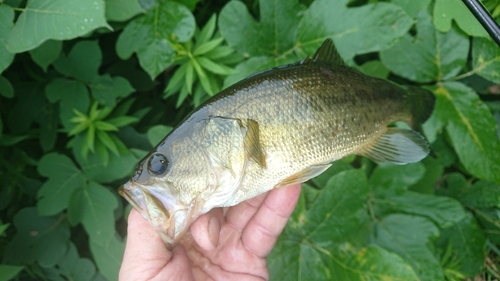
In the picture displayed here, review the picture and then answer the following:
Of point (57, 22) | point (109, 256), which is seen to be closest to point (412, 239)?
point (109, 256)

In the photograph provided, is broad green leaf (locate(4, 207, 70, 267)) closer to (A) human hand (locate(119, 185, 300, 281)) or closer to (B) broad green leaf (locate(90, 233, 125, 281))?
(B) broad green leaf (locate(90, 233, 125, 281))

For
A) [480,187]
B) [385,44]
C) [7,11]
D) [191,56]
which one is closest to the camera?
[7,11]

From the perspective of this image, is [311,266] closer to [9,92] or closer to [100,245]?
[100,245]

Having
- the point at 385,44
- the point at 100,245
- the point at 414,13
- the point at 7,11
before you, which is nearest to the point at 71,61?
the point at 7,11

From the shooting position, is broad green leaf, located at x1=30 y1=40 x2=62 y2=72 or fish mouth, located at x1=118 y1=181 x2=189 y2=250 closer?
fish mouth, located at x1=118 y1=181 x2=189 y2=250

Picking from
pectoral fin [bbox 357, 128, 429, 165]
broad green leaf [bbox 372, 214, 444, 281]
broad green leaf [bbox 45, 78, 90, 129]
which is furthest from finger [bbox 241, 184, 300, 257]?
broad green leaf [bbox 45, 78, 90, 129]

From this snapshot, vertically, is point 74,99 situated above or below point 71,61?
below

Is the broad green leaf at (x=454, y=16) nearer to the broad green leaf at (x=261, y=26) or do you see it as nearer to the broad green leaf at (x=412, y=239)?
the broad green leaf at (x=261, y=26)
